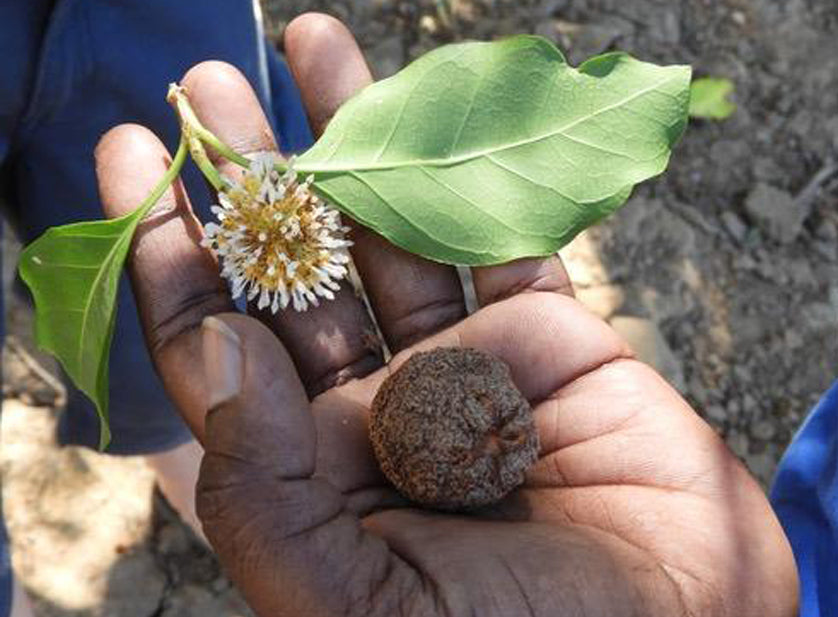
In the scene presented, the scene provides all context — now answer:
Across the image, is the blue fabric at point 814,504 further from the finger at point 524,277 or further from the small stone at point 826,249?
the small stone at point 826,249

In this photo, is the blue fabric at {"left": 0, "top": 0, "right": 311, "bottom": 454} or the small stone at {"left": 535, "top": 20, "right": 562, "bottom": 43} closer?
the blue fabric at {"left": 0, "top": 0, "right": 311, "bottom": 454}

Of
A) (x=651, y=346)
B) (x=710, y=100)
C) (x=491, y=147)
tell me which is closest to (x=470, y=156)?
(x=491, y=147)

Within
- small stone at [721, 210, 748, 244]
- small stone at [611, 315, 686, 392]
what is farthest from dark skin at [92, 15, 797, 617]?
small stone at [721, 210, 748, 244]

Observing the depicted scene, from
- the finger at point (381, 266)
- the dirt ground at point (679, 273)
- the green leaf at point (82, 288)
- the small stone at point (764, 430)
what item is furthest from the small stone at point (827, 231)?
the green leaf at point (82, 288)

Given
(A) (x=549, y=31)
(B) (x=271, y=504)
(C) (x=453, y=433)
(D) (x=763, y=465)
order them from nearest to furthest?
(B) (x=271, y=504), (C) (x=453, y=433), (D) (x=763, y=465), (A) (x=549, y=31)

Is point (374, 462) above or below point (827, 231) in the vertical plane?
above

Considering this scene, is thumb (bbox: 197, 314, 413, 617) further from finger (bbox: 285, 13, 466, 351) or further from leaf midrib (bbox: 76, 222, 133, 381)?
finger (bbox: 285, 13, 466, 351)

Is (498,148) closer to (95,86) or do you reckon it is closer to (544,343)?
(544,343)

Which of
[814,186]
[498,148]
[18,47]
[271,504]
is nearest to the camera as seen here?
[271,504]
